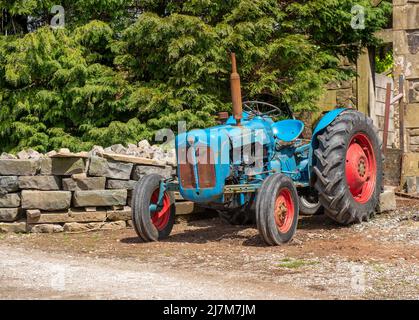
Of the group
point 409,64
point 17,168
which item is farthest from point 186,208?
point 409,64

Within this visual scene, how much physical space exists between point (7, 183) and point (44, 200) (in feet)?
1.63

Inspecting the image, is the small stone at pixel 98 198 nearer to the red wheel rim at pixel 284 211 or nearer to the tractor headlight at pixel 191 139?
the tractor headlight at pixel 191 139

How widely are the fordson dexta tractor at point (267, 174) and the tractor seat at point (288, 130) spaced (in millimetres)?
11

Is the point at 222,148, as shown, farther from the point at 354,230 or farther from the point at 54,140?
the point at 54,140

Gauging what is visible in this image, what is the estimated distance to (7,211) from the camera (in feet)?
30.9

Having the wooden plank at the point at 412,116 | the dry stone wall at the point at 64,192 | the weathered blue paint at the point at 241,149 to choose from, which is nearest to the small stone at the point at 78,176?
the dry stone wall at the point at 64,192

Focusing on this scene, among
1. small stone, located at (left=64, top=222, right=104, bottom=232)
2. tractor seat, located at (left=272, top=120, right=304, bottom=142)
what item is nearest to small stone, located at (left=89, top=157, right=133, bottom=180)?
small stone, located at (left=64, top=222, right=104, bottom=232)

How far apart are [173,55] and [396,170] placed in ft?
12.9

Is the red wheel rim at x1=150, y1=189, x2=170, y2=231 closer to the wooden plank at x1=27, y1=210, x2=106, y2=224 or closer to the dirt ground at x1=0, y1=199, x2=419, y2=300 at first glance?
the dirt ground at x1=0, y1=199, x2=419, y2=300

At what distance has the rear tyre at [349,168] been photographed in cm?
841

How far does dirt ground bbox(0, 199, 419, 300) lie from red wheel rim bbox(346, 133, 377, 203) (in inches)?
15.9

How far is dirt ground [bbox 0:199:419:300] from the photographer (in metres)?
5.55

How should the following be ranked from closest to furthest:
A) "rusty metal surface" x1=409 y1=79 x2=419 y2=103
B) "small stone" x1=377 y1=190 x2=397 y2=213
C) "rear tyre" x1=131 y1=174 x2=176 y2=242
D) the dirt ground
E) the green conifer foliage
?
the dirt ground < "rear tyre" x1=131 y1=174 x2=176 y2=242 < "small stone" x1=377 y1=190 x2=397 y2=213 < the green conifer foliage < "rusty metal surface" x1=409 y1=79 x2=419 y2=103

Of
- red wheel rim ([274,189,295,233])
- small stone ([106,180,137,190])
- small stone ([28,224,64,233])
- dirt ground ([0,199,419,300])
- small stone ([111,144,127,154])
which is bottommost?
dirt ground ([0,199,419,300])
